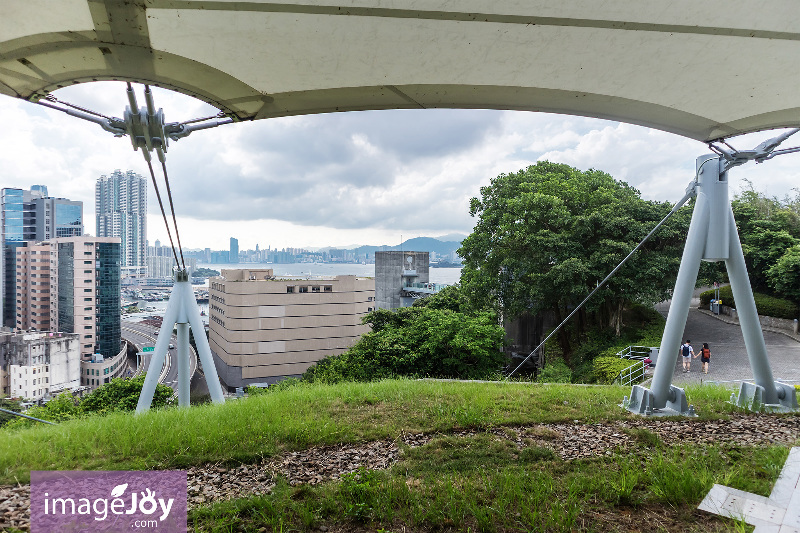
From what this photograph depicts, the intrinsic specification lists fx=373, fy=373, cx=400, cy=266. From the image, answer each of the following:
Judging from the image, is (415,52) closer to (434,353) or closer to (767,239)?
(434,353)

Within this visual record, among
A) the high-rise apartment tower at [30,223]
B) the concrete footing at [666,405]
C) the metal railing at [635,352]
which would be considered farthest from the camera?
the high-rise apartment tower at [30,223]

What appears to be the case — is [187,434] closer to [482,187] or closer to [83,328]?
[482,187]

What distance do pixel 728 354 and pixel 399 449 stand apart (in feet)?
42.2

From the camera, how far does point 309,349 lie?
1328 inches

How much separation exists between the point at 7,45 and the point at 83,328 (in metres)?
38.0

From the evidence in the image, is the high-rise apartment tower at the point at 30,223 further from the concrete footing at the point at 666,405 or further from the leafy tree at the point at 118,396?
the concrete footing at the point at 666,405

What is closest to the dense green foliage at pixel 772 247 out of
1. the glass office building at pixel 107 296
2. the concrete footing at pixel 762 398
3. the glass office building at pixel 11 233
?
the concrete footing at pixel 762 398

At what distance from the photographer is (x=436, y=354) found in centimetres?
1298

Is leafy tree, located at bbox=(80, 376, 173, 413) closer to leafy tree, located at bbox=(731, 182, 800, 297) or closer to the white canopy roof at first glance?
the white canopy roof

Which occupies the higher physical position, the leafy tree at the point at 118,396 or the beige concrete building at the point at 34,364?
the leafy tree at the point at 118,396

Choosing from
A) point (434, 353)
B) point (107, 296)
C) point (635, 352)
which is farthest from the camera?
point (107, 296)

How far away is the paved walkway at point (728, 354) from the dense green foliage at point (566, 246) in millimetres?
2317

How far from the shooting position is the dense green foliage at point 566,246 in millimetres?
11703

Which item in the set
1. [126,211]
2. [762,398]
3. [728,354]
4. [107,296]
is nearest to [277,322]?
[107,296]
